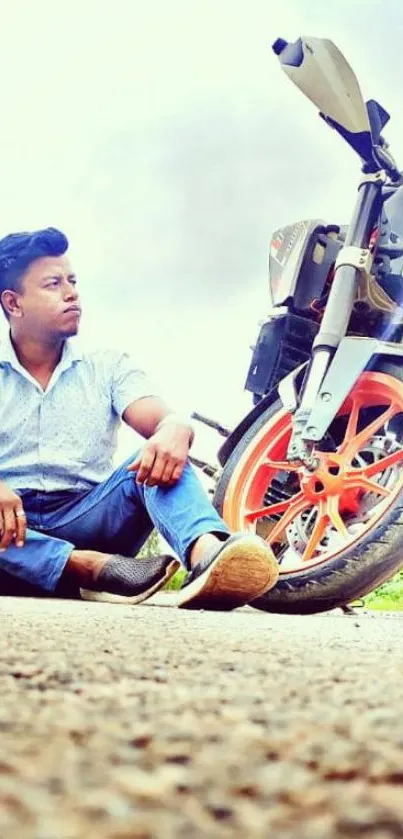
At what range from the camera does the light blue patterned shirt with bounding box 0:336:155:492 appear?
1896 millimetres

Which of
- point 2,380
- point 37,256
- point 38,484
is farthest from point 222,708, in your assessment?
point 37,256

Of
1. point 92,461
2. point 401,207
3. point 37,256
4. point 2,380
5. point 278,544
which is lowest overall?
point 278,544

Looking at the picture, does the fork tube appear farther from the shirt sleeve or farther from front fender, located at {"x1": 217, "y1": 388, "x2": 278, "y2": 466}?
the shirt sleeve

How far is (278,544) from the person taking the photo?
6.59 ft

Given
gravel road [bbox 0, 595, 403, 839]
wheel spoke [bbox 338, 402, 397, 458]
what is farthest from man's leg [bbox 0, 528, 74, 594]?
gravel road [bbox 0, 595, 403, 839]

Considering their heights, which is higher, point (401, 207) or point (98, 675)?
point (401, 207)

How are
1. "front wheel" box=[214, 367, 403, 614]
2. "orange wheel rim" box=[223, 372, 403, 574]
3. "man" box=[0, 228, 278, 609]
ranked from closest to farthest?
"man" box=[0, 228, 278, 609]
"front wheel" box=[214, 367, 403, 614]
"orange wheel rim" box=[223, 372, 403, 574]

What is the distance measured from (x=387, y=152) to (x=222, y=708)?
1.92 metres

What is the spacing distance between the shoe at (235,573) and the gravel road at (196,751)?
82cm

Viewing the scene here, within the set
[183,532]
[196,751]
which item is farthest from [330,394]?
[196,751]

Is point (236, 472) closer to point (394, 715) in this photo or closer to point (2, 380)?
point (2, 380)

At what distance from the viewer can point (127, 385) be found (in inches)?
77.6

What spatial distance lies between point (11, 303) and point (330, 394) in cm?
90

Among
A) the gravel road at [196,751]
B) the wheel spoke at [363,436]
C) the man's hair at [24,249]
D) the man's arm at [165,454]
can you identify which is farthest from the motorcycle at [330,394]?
the gravel road at [196,751]
